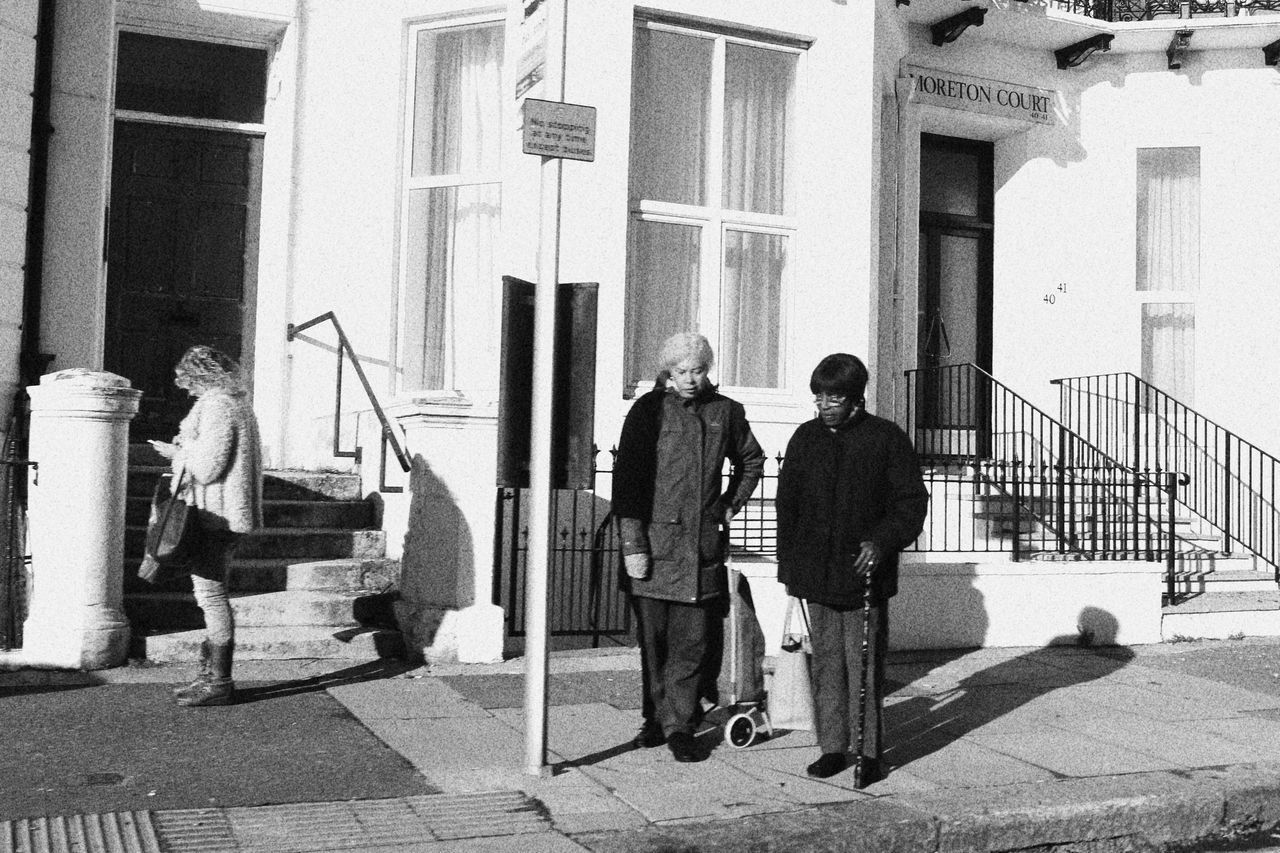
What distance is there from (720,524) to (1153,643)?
16.9ft

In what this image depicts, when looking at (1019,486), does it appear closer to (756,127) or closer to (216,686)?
(756,127)

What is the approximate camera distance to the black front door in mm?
10219

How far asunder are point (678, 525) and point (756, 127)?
5413mm

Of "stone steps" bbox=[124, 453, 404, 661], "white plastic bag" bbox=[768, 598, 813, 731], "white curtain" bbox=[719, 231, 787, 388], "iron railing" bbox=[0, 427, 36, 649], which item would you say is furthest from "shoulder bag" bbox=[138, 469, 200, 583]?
"white curtain" bbox=[719, 231, 787, 388]

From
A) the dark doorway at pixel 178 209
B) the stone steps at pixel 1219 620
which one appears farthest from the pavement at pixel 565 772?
the dark doorway at pixel 178 209

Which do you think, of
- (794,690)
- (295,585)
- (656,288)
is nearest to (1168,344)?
(656,288)

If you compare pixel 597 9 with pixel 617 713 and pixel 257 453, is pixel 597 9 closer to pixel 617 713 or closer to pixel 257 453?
pixel 257 453

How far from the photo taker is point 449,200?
10.4 m

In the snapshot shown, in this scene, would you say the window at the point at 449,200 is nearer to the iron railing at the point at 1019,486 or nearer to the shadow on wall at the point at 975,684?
the iron railing at the point at 1019,486

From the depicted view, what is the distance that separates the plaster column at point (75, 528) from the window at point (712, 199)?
3.68 meters

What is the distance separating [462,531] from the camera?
7.98 meters

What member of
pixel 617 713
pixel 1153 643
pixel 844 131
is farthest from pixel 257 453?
pixel 1153 643

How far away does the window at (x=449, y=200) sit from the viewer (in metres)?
10.3

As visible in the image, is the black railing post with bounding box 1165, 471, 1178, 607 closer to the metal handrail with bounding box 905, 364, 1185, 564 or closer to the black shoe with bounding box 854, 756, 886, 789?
the metal handrail with bounding box 905, 364, 1185, 564
